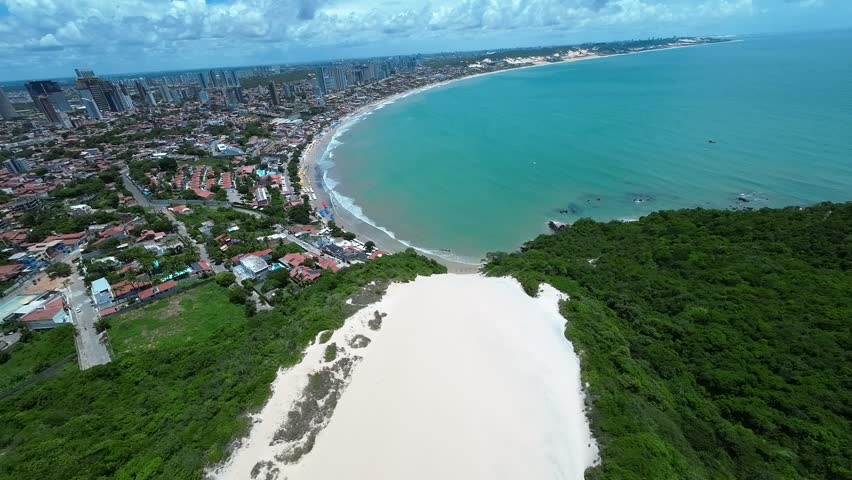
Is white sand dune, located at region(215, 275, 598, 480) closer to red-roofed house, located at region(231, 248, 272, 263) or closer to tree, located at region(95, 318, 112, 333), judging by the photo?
red-roofed house, located at region(231, 248, 272, 263)

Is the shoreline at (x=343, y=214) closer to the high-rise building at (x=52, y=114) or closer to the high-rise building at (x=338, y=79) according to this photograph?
the high-rise building at (x=338, y=79)

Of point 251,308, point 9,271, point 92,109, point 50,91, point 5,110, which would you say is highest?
point 50,91

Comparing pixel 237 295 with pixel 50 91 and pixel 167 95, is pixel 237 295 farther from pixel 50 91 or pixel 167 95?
pixel 167 95

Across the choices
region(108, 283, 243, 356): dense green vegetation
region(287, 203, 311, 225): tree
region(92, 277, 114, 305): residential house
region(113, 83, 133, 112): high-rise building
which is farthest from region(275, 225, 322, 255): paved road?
region(113, 83, 133, 112): high-rise building

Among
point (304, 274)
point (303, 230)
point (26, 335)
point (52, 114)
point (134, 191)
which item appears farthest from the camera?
point (52, 114)

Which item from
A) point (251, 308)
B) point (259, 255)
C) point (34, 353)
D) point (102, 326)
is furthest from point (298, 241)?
point (34, 353)

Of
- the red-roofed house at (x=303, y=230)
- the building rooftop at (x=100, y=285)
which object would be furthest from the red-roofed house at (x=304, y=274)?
the building rooftop at (x=100, y=285)
